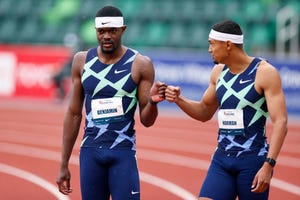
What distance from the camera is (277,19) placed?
1955 centimetres

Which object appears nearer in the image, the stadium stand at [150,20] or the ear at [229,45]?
the ear at [229,45]

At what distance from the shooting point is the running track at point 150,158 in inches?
348

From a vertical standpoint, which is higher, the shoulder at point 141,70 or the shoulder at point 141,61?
the shoulder at point 141,61

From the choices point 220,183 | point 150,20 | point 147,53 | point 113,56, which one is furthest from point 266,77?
point 150,20

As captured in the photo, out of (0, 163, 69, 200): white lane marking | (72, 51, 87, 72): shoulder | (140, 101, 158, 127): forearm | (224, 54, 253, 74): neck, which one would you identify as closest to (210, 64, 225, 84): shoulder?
(224, 54, 253, 74): neck

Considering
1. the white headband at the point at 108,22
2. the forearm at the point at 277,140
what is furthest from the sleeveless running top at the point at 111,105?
the forearm at the point at 277,140

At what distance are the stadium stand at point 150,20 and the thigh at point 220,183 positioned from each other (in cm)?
1480

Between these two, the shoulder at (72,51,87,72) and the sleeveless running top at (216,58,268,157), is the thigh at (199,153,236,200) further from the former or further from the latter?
the shoulder at (72,51,87,72)

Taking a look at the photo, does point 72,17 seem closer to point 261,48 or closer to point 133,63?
point 261,48

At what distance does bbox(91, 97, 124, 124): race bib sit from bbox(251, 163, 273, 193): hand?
0.95 metres

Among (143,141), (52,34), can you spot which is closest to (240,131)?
(143,141)

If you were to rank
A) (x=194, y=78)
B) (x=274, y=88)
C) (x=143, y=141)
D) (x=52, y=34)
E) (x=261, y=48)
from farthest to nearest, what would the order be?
1. (x=52, y=34)
2. (x=261, y=48)
3. (x=194, y=78)
4. (x=143, y=141)
5. (x=274, y=88)

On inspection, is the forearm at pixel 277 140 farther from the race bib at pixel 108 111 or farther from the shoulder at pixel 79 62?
the shoulder at pixel 79 62

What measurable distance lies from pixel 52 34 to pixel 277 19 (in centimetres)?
627
